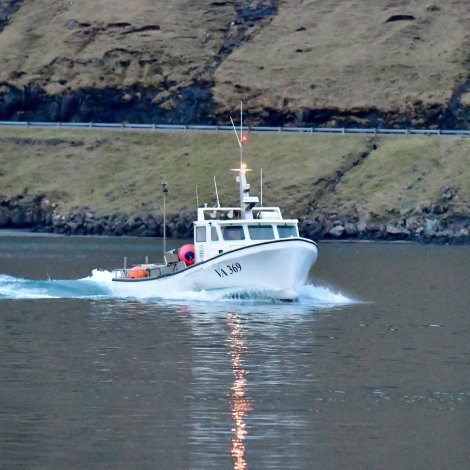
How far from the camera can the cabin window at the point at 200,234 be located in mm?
75875

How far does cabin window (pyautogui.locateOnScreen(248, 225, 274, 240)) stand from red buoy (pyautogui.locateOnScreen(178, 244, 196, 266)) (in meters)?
3.26

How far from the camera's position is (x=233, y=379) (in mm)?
48281

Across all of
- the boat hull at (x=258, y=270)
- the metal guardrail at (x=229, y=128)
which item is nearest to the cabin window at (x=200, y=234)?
the boat hull at (x=258, y=270)

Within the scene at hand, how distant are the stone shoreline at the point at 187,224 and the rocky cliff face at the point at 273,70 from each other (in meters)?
31.2

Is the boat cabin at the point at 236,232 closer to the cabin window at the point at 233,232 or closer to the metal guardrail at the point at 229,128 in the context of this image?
the cabin window at the point at 233,232

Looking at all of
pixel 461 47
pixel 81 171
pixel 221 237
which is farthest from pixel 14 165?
pixel 221 237

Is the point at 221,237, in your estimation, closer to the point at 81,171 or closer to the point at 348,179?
the point at 348,179

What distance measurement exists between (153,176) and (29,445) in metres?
127

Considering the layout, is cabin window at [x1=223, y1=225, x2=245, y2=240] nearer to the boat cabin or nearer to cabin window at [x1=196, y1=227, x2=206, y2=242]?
the boat cabin

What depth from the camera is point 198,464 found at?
3625cm

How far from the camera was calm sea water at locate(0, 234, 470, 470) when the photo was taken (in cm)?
3772

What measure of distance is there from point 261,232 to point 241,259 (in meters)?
2.37

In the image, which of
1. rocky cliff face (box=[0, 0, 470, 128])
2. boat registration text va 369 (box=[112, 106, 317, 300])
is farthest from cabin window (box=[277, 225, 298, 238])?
rocky cliff face (box=[0, 0, 470, 128])

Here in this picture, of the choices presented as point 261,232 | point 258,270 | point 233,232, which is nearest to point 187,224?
point 233,232
